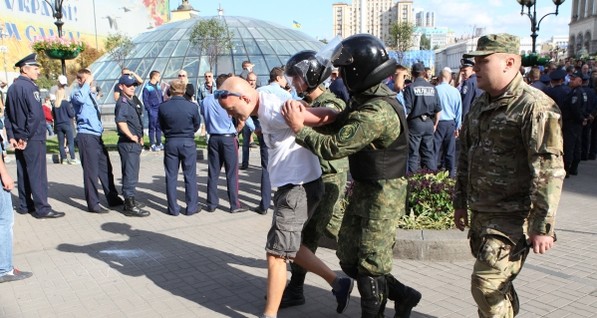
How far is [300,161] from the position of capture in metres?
3.58

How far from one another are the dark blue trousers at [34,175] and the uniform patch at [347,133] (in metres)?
5.96

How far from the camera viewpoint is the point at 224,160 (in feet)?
24.8

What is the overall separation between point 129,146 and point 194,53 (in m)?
24.4

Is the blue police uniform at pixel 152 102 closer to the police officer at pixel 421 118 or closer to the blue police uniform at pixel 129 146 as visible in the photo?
the blue police uniform at pixel 129 146

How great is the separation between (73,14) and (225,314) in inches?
2744

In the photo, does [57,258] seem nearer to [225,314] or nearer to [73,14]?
[225,314]

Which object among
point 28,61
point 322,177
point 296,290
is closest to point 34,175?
point 28,61

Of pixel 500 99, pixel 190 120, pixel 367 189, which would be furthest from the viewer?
pixel 190 120

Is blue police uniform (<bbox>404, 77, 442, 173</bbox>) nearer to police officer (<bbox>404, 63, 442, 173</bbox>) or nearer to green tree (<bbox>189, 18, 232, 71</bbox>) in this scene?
police officer (<bbox>404, 63, 442, 173</bbox>)

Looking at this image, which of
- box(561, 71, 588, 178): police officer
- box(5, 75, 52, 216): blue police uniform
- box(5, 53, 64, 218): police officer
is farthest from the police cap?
box(561, 71, 588, 178): police officer

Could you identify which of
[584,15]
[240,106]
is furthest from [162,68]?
[584,15]

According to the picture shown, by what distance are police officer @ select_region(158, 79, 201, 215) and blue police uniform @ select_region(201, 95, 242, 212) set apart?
0.71 feet

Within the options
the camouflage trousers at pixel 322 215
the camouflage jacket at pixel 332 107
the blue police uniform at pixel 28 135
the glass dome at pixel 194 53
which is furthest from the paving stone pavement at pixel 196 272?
the glass dome at pixel 194 53

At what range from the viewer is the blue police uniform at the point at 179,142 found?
712 cm
